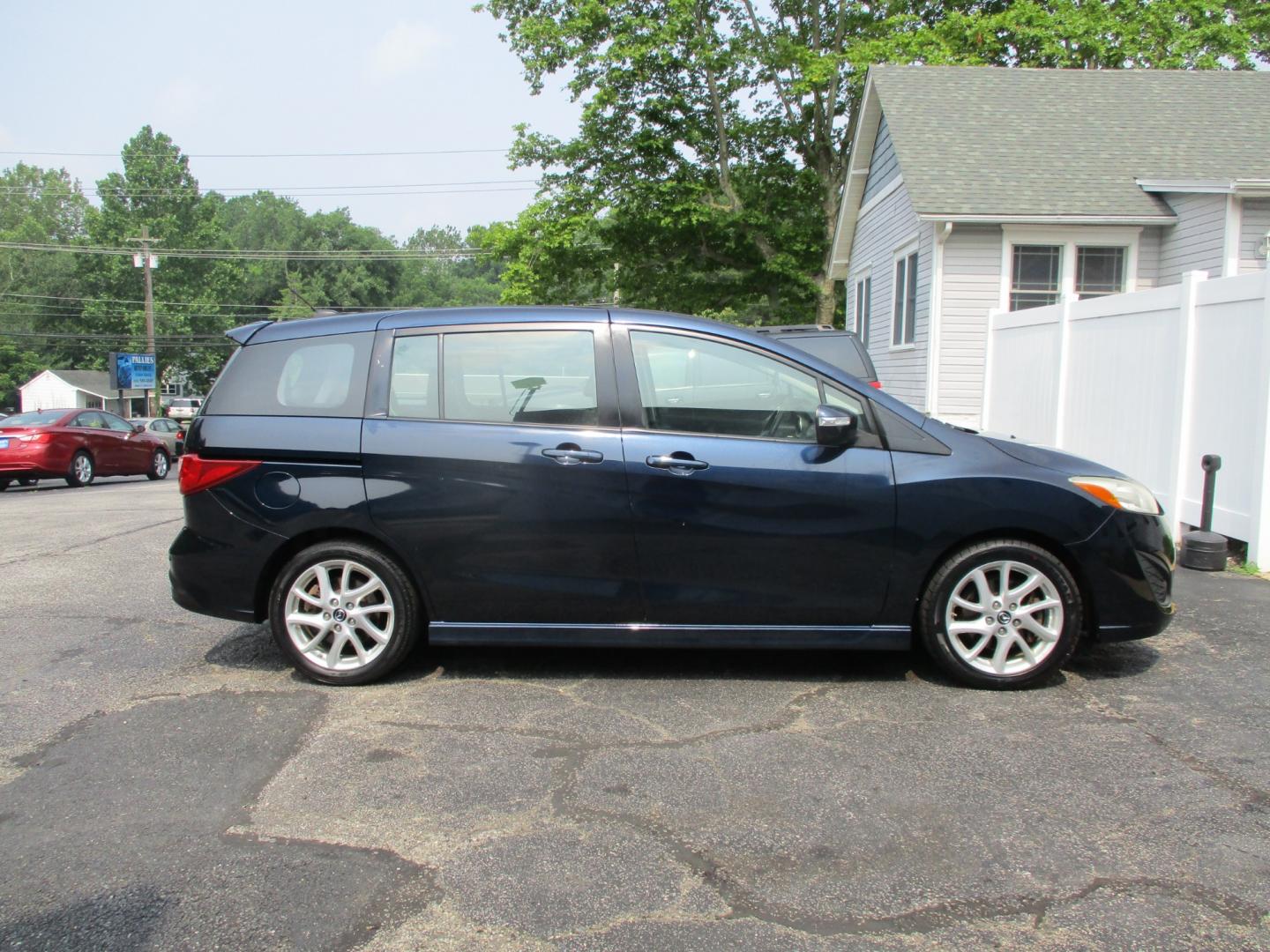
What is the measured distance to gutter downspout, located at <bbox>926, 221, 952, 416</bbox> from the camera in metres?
14.7

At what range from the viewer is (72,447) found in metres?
18.8

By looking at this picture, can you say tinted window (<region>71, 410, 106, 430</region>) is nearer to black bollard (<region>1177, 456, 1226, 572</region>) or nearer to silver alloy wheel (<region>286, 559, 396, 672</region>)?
silver alloy wheel (<region>286, 559, 396, 672</region>)

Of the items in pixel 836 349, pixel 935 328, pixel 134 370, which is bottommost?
pixel 836 349

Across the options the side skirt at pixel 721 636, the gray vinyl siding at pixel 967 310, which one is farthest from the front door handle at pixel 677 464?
the gray vinyl siding at pixel 967 310

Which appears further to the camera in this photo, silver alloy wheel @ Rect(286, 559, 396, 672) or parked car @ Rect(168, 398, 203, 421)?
parked car @ Rect(168, 398, 203, 421)

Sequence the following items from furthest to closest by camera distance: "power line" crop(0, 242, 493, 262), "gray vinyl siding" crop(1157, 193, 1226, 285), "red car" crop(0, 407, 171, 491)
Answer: "power line" crop(0, 242, 493, 262)
"red car" crop(0, 407, 171, 491)
"gray vinyl siding" crop(1157, 193, 1226, 285)

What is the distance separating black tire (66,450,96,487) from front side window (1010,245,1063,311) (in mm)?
16649

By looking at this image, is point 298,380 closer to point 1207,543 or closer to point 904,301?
point 1207,543

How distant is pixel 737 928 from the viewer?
273 centimetres

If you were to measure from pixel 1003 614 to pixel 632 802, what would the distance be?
208 cm

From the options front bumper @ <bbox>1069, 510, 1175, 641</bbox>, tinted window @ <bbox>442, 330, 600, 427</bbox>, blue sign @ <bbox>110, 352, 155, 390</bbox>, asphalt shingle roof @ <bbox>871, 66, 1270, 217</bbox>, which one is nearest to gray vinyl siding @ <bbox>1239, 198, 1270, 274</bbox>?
asphalt shingle roof @ <bbox>871, 66, 1270, 217</bbox>

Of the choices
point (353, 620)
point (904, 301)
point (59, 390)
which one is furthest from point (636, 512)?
point (59, 390)

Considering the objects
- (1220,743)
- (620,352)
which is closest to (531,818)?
(620,352)

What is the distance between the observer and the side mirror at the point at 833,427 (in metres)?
4.49
